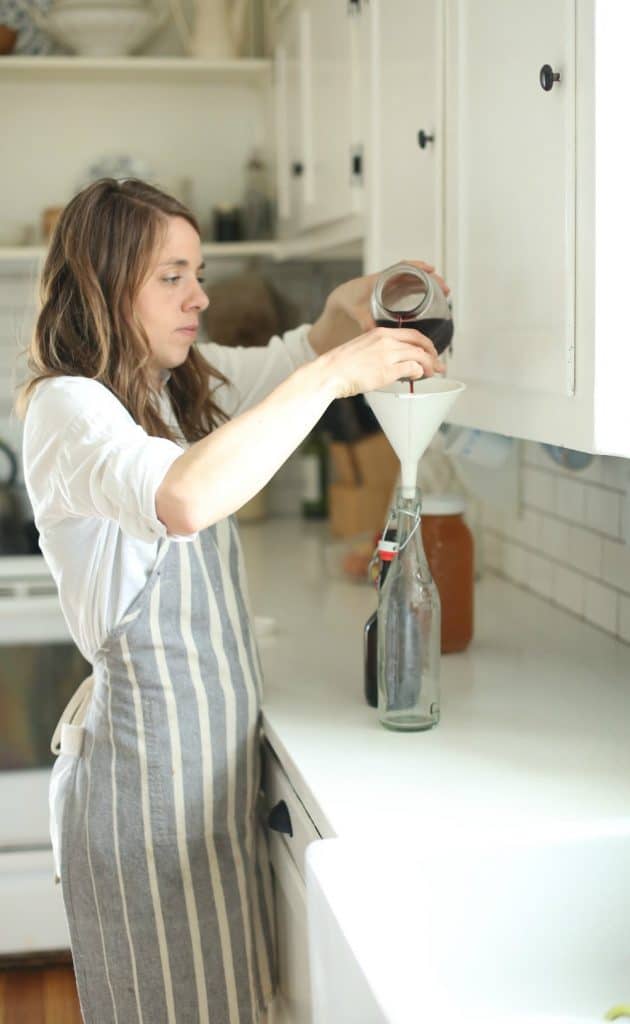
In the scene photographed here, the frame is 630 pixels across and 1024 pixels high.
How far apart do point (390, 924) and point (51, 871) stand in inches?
63.0

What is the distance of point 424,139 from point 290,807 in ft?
3.04

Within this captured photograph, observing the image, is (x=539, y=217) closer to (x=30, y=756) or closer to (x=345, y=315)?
(x=345, y=315)

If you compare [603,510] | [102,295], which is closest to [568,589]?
[603,510]

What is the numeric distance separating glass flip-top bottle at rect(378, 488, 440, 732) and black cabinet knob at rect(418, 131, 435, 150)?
530 mm

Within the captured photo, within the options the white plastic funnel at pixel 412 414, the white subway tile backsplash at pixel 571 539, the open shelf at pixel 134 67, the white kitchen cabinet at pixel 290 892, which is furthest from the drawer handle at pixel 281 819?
the open shelf at pixel 134 67

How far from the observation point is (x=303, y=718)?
1.60 meters

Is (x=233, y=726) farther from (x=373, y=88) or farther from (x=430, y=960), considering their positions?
(x=373, y=88)

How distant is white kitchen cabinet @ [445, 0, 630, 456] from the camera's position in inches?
47.2

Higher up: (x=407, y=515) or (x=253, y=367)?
(x=253, y=367)

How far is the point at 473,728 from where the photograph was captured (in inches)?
60.2

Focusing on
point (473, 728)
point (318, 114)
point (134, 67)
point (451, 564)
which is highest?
point (134, 67)

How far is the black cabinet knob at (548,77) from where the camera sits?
49.8 inches

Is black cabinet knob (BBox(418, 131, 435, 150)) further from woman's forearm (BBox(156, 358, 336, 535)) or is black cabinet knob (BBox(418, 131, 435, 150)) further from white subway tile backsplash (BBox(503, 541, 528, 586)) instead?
white subway tile backsplash (BBox(503, 541, 528, 586))

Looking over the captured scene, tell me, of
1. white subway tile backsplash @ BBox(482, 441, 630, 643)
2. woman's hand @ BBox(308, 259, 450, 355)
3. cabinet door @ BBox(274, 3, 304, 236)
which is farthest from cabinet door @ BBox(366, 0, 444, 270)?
cabinet door @ BBox(274, 3, 304, 236)
